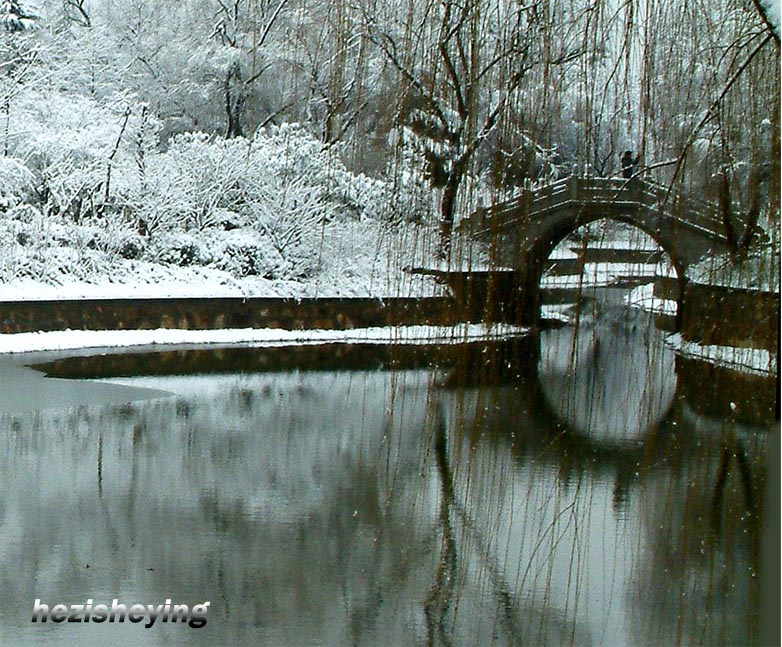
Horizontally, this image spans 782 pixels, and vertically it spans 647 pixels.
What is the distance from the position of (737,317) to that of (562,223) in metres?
0.88

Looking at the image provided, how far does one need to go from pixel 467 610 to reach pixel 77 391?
10339mm

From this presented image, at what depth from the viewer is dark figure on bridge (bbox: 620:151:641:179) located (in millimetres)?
4504

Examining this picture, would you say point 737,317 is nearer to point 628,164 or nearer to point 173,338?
point 628,164

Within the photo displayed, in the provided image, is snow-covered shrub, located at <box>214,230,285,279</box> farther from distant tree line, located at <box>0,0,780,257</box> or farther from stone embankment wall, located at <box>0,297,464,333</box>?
distant tree line, located at <box>0,0,780,257</box>

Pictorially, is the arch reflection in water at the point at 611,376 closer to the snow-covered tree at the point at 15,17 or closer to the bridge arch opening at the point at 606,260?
the bridge arch opening at the point at 606,260

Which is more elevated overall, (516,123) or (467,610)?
(516,123)

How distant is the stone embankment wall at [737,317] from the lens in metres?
4.39

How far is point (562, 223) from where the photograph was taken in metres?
4.40

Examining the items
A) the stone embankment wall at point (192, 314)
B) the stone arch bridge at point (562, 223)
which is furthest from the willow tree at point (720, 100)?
the stone embankment wall at point (192, 314)

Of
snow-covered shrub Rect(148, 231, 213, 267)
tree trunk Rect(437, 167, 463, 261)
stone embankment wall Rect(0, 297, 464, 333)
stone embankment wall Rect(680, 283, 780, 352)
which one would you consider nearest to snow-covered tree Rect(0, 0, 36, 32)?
snow-covered shrub Rect(148, 231, 213, 267)

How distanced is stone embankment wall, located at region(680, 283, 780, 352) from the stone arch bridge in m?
0.20

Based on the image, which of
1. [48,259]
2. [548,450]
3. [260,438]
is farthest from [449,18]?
[48,259]

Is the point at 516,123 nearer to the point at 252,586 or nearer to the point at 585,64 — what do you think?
the point at 585,64

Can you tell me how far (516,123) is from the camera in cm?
445
